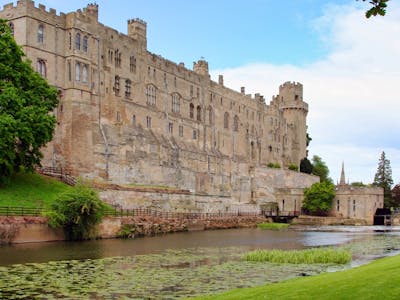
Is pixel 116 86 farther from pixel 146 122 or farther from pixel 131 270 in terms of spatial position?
pixel 131 270

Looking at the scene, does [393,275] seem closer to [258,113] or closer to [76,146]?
[76,146]

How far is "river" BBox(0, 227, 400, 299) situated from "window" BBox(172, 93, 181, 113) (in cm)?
4949

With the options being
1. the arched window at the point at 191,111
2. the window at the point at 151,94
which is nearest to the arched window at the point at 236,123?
the arched window at the point at 191,111

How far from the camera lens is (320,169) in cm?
13162

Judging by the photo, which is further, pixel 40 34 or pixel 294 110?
pixel 294 110

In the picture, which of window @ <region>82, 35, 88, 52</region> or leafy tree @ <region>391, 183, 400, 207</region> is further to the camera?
leafy tree @ <region>391, 183, 400, 207</region>

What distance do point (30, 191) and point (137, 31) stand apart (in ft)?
117

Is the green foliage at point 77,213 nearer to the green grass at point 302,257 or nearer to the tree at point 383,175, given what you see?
the green grass at point 302,257

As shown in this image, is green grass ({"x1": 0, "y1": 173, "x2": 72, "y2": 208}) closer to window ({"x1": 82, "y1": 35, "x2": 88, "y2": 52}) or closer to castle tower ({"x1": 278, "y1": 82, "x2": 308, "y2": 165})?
window ({"x1": 82, "y1": 35, "x2": 88, "y2": 52})

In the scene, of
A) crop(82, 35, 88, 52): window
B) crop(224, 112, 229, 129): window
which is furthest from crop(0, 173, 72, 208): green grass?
crop(224, 112, 229, 129): window

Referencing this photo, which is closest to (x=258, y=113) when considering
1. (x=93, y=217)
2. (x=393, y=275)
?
(x=93, y=217)

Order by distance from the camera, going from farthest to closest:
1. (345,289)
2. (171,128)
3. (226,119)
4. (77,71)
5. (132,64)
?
(226,119), (171,128), (132,64), (77,71), (345,289)

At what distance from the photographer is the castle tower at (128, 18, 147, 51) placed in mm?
76375

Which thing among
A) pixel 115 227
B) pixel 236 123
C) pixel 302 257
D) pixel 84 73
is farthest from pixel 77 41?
pixel 236 123
